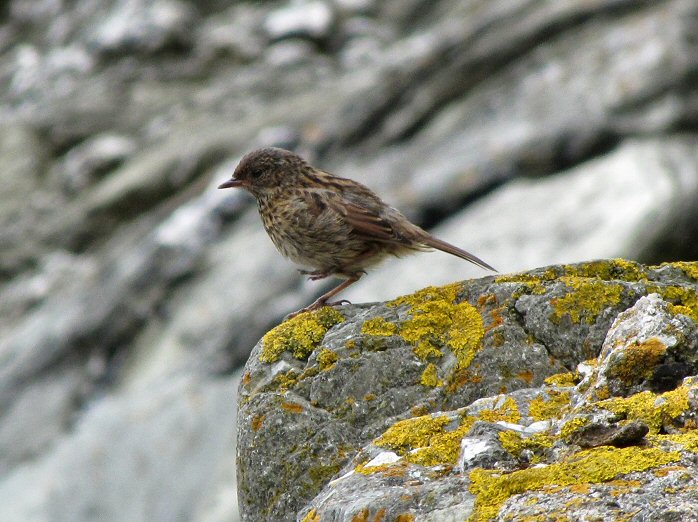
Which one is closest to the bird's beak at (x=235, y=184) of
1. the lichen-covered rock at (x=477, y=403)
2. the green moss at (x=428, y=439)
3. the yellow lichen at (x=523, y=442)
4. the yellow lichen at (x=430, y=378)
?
the lichen-covered rock at (x=477, y=403)

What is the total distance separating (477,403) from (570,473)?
2.97 ft

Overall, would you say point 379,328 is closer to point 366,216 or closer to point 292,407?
point 292,407

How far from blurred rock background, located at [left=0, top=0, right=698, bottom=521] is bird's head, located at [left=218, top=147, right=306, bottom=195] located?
410 cm

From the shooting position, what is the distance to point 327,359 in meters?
5.20

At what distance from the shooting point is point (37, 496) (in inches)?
544

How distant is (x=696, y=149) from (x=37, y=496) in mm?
9197

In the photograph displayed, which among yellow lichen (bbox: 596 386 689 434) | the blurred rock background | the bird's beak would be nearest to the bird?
the bird's beak

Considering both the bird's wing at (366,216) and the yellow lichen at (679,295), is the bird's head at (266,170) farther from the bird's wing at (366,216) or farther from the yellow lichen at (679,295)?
the yellow lichen at (679,295)

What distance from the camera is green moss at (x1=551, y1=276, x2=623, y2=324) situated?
16.6 feet

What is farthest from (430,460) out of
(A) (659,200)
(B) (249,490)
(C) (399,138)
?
(C) (399,138)

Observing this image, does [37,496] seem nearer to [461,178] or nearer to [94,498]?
[94,498]

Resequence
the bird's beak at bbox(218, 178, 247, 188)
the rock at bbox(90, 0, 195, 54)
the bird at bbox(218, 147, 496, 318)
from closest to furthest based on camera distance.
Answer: the bird at bbox(218, 147, 496, 318) < the bird's beak at bbox(218, 178, 247, 188) < the rock at bbox(90, 0, 195, 54)

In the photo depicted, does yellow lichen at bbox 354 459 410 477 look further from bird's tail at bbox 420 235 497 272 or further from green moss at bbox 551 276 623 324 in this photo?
bird's tail at bbox 420 235 497 272

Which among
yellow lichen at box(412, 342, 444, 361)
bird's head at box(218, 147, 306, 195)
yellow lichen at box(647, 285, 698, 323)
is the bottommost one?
yellow lichen at box(647, 285, 698, 323)
